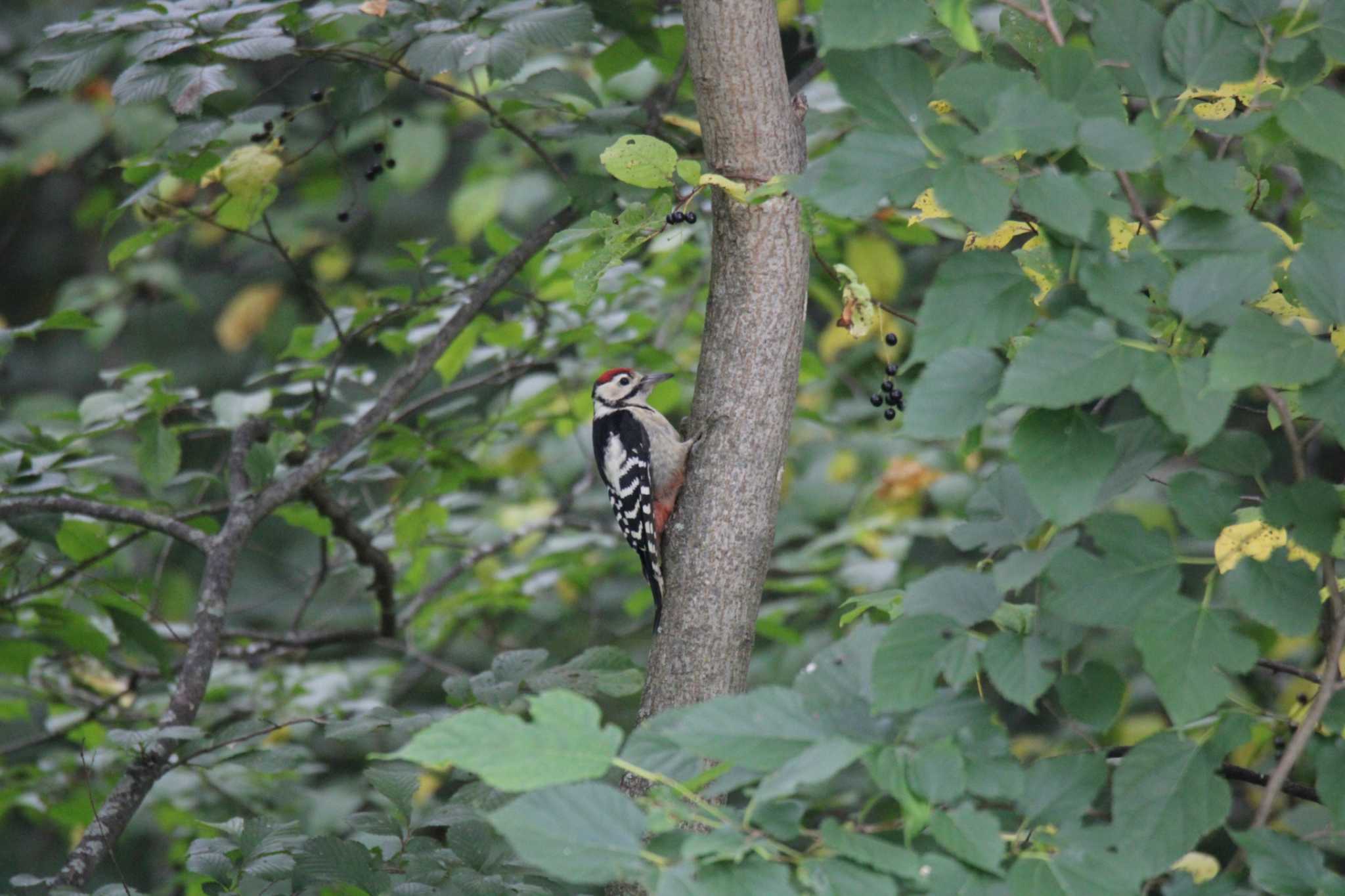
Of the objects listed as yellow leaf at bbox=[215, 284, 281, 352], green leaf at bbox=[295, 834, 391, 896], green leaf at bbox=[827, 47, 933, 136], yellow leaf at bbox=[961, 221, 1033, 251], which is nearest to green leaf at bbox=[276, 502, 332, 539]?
green leaf at bbox=[295, 834, 391, 896]

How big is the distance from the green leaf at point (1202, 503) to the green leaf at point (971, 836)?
1.22 ft

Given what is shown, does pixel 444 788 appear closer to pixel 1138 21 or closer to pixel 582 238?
pixel 582 238

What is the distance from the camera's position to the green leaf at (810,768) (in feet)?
3.39

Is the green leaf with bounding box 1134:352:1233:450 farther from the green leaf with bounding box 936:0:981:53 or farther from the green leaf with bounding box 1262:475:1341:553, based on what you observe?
the green leaf with bounding box 936:0:981:53

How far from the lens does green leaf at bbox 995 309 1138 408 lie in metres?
1.11

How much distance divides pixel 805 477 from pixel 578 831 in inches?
151

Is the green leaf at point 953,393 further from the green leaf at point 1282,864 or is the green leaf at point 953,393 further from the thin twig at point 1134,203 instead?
the green leaf at point 1282,864

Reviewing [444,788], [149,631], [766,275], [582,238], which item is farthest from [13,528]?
[444,788]

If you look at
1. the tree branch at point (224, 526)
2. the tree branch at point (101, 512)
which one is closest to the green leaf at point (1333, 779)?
the tree branch at point (224, 526)

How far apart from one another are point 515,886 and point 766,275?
3.52 feet

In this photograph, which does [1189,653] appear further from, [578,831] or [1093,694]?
[578,831]

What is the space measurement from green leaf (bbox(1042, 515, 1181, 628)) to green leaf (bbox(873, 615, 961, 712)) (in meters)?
0.11

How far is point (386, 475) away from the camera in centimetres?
305

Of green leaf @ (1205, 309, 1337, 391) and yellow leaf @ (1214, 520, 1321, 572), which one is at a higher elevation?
green leaf @ (1205, 309, 1337, 391)
